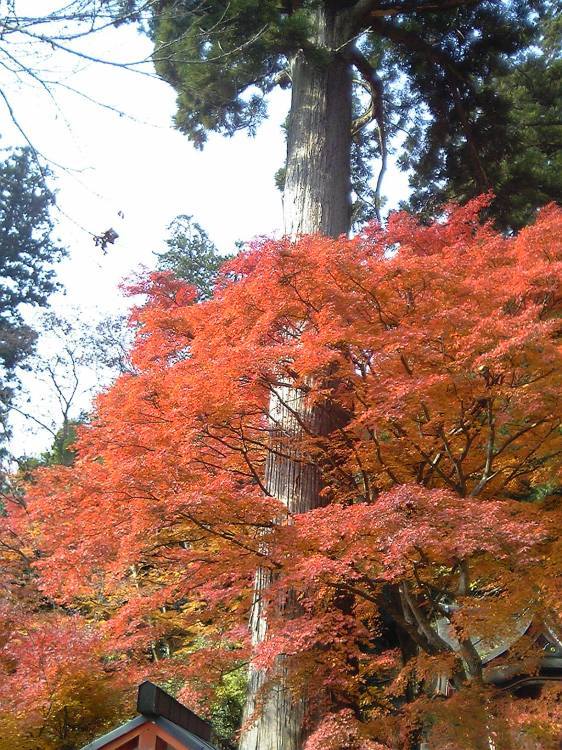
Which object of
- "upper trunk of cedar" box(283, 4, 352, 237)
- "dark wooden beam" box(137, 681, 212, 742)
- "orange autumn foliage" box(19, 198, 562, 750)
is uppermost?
"upper trunk of cedar" box(283, 4, 352, 237)

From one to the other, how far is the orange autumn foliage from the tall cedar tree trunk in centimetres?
20

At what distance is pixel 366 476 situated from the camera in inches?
261

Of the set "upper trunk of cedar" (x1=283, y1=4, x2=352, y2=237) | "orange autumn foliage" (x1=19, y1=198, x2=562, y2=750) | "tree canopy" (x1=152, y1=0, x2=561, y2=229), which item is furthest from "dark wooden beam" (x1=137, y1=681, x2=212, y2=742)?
"tree canopy" (x1=152, y1=0, x2=561, y2=229)

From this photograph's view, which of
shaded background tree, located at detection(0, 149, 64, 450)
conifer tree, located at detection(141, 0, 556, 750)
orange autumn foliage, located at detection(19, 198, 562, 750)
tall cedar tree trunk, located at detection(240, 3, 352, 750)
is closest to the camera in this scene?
orange autumn foliage, located at detection(19, 198, 562, 750)

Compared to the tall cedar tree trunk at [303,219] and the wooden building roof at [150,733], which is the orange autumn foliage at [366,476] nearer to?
the tall cedar tree trunk at [303,219]

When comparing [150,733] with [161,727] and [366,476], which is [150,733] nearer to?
[161,727]

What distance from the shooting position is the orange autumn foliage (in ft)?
18.2

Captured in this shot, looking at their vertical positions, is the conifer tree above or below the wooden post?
above

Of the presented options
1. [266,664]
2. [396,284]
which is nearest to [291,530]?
[266,664]

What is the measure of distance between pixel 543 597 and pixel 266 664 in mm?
2183

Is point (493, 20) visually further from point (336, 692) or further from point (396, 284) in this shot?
point (336, 692)

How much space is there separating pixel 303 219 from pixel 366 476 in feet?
13.1

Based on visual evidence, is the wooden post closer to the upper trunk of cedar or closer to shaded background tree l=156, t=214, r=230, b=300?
the upper trunk of cedar

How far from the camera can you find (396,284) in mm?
6660
